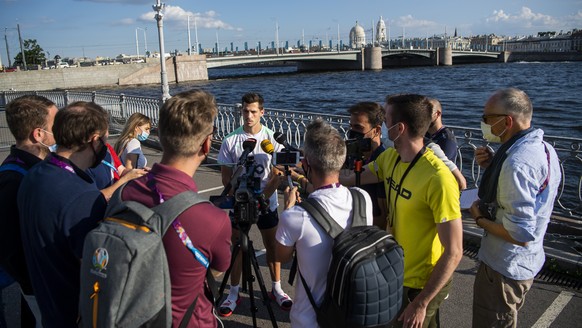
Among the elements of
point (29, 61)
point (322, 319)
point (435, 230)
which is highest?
point (29, 61)

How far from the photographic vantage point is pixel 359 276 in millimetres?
1897

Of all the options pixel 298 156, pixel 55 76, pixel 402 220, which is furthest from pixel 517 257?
pixel 55 76

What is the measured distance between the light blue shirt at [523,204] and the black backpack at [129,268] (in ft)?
5.55

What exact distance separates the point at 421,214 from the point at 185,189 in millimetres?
1268

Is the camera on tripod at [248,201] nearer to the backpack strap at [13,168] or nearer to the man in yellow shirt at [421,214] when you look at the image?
the man in yellow shirt at [421,214]

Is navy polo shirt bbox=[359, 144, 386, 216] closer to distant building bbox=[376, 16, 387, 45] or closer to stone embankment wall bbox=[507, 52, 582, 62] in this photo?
stone embankment wall bbox=[507, 52, 582, 62]

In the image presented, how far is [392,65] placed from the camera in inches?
3457

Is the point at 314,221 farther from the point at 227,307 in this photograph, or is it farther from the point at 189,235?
the point at 227,307

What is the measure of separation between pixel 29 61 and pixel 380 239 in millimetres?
77593

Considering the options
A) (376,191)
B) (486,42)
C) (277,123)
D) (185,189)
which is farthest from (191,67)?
(486,42)

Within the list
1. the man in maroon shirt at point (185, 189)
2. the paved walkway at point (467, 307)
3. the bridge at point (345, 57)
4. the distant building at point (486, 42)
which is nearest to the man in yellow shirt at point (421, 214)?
the man in maroon shirt at point (185, 189)

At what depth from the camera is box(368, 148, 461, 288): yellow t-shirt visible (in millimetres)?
2238

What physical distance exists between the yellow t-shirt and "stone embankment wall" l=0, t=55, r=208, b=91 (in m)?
52.4

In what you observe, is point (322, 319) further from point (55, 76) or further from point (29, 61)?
point (29, 61)
